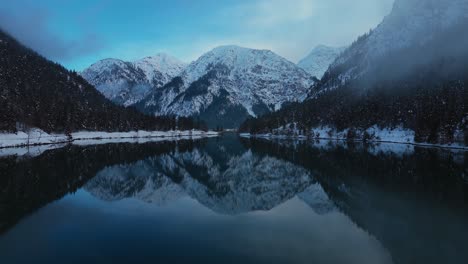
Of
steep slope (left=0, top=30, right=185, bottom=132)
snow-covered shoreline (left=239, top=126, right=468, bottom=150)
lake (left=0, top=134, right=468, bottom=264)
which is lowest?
lake (left=0, top=134, right=468, bottom=264)

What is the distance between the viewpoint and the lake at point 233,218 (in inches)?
607

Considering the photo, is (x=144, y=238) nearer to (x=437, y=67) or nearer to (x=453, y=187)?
(x=453, y=187)

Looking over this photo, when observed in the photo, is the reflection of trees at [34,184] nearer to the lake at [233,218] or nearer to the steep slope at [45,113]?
the lake at [233,218]

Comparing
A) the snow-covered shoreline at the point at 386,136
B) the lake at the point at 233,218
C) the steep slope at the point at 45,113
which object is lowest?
the lake at the point at 233,218

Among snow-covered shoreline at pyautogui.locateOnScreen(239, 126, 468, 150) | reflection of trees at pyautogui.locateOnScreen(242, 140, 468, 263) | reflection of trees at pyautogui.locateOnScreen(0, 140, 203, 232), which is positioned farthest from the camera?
snow-covered shoreline at pyautogui.locateOnScreen(239, 126, 468, 150)

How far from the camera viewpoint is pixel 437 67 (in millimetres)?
178750

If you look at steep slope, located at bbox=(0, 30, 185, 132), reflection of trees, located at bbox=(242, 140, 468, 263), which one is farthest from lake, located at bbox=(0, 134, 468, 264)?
steep slope, located at bbox=(0, 30, 185, 132)

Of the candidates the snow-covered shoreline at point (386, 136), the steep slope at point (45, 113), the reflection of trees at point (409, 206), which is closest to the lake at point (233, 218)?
the reflection of trees at point (409, 206)

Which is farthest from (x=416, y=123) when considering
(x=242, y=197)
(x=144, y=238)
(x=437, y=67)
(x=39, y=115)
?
(x=39, y=115)

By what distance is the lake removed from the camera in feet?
50.6

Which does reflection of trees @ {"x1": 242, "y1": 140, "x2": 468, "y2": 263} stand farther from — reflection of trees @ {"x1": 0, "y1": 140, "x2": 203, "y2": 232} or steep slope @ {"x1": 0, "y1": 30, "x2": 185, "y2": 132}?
steep slope @ {"x1": 0, "y1": 30, "x2": 185, "y2": 132}

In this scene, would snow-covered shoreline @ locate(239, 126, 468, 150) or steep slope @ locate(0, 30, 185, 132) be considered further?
snow-covered shoreline @ locate(239, 126, 468, 150)

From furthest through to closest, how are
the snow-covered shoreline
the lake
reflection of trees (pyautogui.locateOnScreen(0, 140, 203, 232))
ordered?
the snow-covered shoreline → reflection of trees (pyautogui.locateOnScreen(0, 140, 203, 232)) → the lake

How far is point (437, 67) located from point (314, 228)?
631 ft
